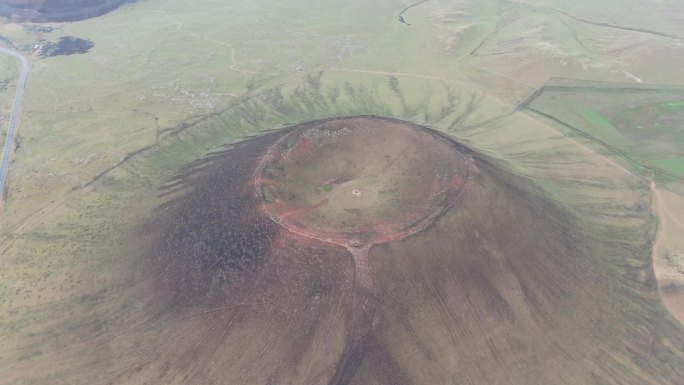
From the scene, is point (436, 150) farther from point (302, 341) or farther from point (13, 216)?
point (13, 216)

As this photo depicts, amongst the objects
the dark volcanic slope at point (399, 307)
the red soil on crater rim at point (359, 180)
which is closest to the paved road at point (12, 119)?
the dark volcanic slope at point (399, 307)

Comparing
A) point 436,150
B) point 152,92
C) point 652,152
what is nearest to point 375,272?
point 436,150

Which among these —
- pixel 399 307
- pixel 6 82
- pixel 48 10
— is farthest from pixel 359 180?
pixel 48 10

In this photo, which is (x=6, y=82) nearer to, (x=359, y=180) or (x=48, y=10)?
(x=48, y=10)

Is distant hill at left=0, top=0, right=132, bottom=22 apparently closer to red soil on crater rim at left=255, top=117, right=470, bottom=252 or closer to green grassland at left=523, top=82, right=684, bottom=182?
red soil on crater rim at left=255, top=117, right=470, bottom=252

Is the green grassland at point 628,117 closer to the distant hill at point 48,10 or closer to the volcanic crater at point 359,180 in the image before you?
the volcanic crater at point 359,180

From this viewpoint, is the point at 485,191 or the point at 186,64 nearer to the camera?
the point at 485,191
